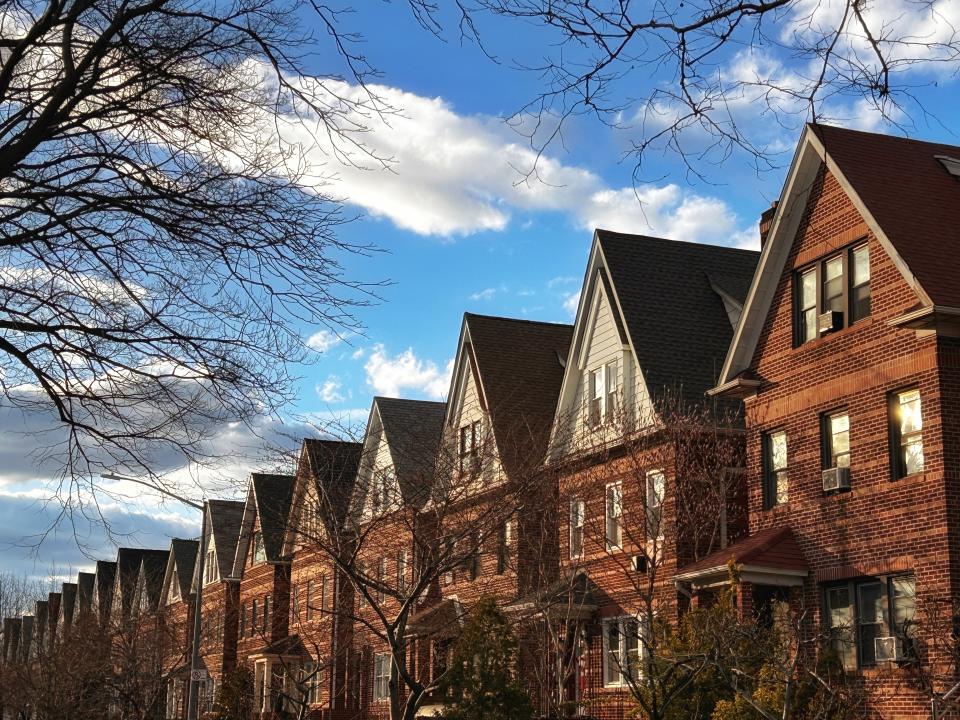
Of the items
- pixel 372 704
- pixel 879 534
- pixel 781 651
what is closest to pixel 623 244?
pixel 879 534

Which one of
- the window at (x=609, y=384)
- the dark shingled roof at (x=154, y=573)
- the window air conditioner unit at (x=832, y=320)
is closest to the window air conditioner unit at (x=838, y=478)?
the window air conditioner unit at (x=832, y=320)

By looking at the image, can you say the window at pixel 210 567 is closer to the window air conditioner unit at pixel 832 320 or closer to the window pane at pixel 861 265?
the window air conditioner unit at pixel 832 320

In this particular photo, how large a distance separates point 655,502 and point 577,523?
11.9 ft

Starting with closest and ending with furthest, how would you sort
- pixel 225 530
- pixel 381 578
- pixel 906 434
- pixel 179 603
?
pixel 906 434 < pixel 381 578 < pixel 225 530 < pixel 179 603

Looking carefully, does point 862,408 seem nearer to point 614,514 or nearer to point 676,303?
point 614,514

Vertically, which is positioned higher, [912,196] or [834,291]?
[912,196]

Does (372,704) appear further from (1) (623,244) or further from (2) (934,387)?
(2) (934,387)

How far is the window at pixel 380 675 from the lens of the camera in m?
44.3

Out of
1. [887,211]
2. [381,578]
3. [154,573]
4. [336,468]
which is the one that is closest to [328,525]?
[336,468]

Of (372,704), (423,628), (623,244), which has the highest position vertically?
(623,244)

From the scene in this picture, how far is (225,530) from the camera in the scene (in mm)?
66000

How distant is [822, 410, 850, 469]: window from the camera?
24281mm

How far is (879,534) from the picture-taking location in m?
22.9

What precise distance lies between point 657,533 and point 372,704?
20812mm
